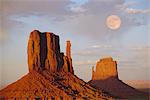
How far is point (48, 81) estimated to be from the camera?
11.1 metres

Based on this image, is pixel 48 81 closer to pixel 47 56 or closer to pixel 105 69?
pixel 47 56

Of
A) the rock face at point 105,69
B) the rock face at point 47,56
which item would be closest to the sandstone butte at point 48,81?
the rock face at point 47,56

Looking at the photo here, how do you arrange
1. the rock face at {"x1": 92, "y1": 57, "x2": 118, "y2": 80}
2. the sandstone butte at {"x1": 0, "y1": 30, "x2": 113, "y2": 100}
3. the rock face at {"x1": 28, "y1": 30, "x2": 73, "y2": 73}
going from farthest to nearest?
the rock face at {"x1": 28, "y1": 30, "x2": 73, "y2": 73}
the rock face at {"x1": 92, "y1": 57, "x2": 118, "y2": 80}
the sandstone butte at {"x1": 0, "y1": 30, "x2": 113, "y2": 100}

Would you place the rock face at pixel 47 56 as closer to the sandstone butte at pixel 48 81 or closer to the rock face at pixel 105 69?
the sandstone butte at pixel 48 81

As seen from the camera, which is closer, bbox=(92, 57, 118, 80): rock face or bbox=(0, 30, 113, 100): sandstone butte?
bbox=(0, 30, 113, 100): sandstone butte

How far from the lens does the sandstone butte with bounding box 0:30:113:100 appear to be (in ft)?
31.1

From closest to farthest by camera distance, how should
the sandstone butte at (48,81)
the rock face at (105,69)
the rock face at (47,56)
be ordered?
the sandstone butte at (48,81) < the rock face at (105,69) < the rock face at (47,56)

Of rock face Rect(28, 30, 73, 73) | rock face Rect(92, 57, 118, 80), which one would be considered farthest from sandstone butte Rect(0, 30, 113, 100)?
rock face Rect(92, 57, 118, 80)

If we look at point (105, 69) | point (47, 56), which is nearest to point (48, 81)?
point (47, 56)

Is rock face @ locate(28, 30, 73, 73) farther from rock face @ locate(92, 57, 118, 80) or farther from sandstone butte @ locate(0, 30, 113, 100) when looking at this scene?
rock face @ locate(92, 57, 118, 80)

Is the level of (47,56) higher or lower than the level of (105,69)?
higher

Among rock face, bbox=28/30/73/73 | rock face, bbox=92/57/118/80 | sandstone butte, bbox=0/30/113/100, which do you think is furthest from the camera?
rock face, bbox=28/30/73/73

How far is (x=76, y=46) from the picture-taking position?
879 centimetres

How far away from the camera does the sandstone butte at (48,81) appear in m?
9.47
